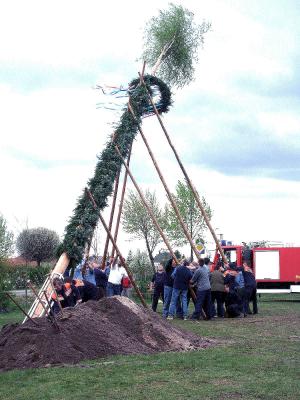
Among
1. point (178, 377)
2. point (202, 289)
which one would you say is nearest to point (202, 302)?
point (202, 289)

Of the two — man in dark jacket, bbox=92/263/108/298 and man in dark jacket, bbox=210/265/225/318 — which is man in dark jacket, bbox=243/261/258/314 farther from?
man in dark jacket, bbox=92/263/108/298

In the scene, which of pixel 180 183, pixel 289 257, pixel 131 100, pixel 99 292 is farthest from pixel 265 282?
pixel 180 183

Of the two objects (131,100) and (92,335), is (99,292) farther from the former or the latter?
(131,100)

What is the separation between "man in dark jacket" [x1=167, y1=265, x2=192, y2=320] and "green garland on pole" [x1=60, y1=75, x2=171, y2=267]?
10.7 ft

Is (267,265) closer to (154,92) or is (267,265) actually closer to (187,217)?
(154,92)

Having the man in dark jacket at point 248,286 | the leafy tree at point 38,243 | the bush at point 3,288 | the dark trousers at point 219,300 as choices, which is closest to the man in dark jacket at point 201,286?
the dark trousers at point 219,300

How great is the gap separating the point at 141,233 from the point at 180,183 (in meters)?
4.98

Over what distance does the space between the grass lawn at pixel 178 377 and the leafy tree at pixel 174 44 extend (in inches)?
475

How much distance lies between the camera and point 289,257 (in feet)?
108

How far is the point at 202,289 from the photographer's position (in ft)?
71.0

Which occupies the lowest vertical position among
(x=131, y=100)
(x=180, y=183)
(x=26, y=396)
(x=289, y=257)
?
(x=26, y=396)

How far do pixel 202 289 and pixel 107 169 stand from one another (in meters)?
4.51

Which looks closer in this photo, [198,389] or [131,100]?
[198,389]

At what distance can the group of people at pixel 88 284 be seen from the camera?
1591 centimetres
